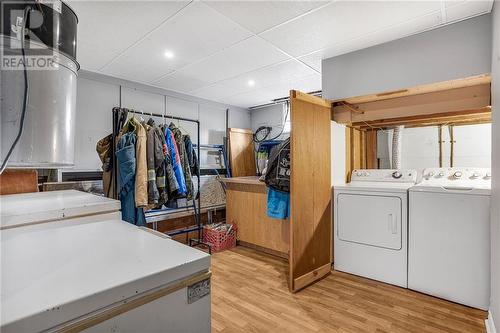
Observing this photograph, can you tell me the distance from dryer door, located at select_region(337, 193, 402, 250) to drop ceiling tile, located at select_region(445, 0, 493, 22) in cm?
153

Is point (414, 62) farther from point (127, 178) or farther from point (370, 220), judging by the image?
point (127, 178)

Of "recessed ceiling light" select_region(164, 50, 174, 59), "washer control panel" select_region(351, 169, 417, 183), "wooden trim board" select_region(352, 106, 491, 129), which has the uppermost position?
"recessed ceiling light" select_region(164, 50, 174, 59)

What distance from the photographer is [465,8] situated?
6.14ft

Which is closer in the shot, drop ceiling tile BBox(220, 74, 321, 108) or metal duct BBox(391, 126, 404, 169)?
metal duct BBox(391, 126, 404, 169)

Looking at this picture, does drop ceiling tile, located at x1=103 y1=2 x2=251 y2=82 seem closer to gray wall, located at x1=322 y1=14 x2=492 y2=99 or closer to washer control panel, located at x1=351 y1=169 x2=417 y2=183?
gray wall, located at x1=322 y1=14 x2=492 y2=99

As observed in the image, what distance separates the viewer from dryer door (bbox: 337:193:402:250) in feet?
7.97

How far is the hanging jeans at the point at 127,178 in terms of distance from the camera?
2693 mm

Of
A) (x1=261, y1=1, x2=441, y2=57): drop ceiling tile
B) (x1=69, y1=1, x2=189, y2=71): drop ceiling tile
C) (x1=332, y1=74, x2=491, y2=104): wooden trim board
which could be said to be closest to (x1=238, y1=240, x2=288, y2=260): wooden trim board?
(x1=332, y1=74, x2=491, y2=104): wooden trim board

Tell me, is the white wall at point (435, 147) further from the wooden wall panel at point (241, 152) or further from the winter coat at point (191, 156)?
the winter coat at point (191, 156)

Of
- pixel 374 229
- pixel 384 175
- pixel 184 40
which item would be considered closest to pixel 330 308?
pixel 374 229

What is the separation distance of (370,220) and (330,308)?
3.13 ft

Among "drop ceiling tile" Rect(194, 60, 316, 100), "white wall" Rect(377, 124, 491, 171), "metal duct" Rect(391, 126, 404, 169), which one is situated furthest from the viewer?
"metal duct" Rect(391, 126, 404, 169)

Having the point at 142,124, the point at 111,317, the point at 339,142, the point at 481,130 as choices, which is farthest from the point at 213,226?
the point at 481,130

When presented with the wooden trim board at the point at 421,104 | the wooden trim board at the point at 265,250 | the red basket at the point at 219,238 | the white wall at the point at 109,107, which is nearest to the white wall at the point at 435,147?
the wooden trim board at the point at 421,104
